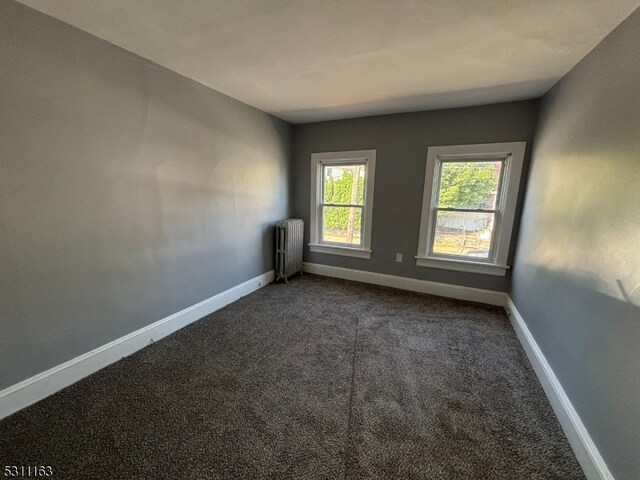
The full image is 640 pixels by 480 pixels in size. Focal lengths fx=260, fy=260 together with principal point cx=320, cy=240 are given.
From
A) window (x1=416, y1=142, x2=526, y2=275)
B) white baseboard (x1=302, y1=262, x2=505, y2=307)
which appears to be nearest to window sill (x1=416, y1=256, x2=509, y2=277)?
window (x1=416, y1=142, x2=526, y2=275)

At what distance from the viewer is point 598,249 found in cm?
141

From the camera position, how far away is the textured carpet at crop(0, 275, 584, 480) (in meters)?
1.25

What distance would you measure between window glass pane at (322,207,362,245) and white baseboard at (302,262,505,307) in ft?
1.47

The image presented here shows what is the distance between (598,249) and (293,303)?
255 cm

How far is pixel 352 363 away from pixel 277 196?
8.05ft

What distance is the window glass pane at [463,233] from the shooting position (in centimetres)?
310

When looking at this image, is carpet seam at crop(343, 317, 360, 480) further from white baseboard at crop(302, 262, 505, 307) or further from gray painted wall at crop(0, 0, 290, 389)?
gray painted wall at crop(0, 0, 290, 389)

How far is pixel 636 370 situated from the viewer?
3.50 feet

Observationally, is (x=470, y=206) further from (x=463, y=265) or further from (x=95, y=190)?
(x=95, y=190)

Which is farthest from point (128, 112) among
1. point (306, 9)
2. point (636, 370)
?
Result: point (636, 370)

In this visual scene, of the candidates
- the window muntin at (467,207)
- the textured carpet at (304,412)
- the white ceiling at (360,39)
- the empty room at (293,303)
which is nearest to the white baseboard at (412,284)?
the empty room at (293,303)

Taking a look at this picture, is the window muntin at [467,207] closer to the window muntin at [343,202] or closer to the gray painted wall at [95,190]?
the window muntin at [343,202]

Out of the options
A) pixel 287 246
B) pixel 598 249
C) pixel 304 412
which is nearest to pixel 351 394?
pixel 304 412

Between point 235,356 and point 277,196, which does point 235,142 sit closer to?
point 277,196
